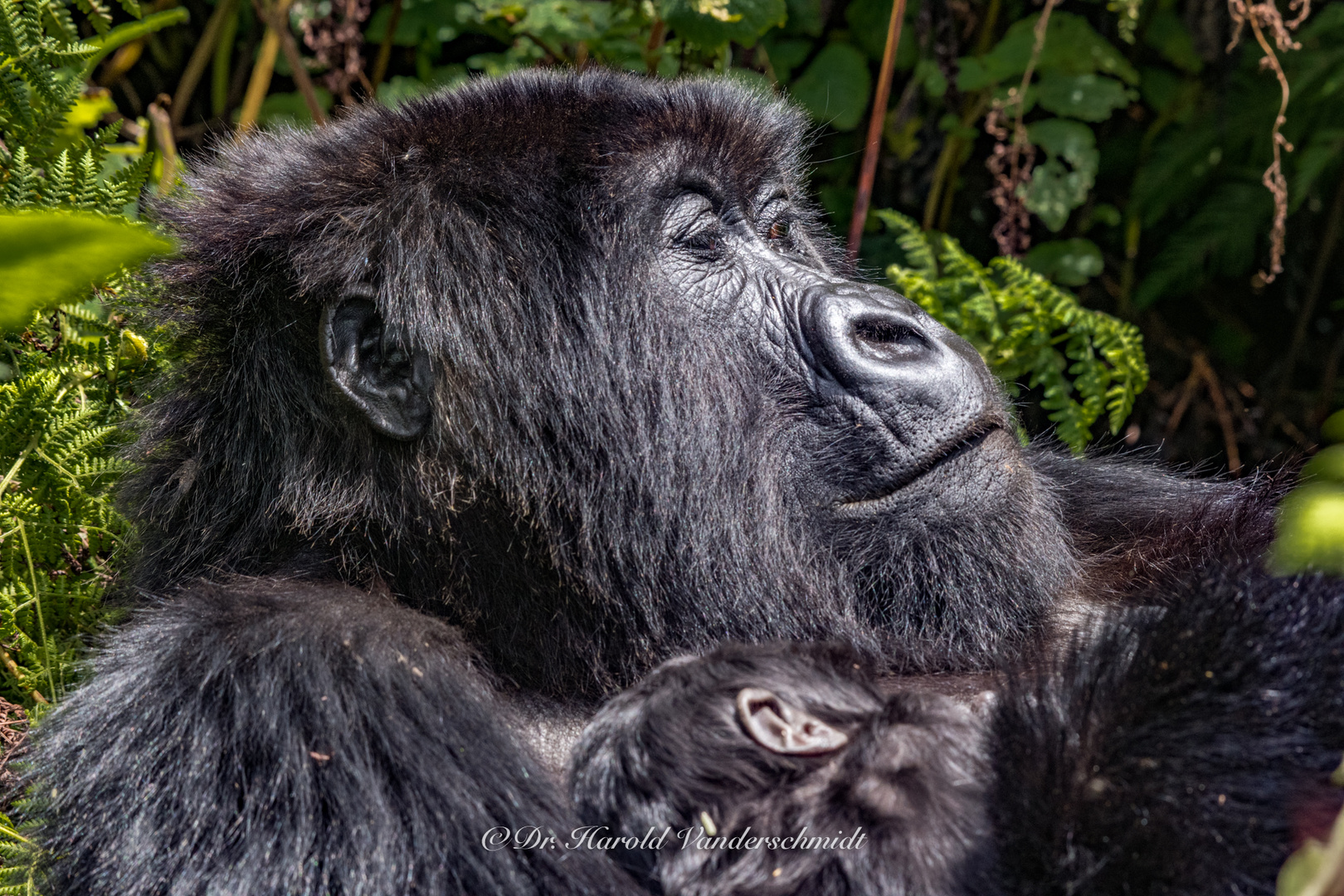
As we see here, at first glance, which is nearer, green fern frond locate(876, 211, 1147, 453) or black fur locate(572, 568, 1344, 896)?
black fur locate(572, 568, 1344, 896)

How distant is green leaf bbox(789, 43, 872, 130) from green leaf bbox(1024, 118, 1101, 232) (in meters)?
0.64

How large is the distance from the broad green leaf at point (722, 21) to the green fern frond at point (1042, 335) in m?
0.81

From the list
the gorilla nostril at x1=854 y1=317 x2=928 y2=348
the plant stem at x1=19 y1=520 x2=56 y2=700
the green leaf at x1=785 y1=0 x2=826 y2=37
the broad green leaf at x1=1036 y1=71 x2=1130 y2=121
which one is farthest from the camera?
the green leaf at x1=785 y1=0 x2=826 y2=37

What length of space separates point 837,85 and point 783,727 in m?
3.20

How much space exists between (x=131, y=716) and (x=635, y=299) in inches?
41.5

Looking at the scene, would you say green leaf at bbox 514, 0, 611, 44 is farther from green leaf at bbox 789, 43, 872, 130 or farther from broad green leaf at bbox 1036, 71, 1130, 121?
broad green leaf at bbox 1036, 71, 1130, 121

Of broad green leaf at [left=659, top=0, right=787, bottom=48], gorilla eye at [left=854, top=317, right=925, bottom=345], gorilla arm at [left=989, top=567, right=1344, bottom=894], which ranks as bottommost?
gorilla arm at [left=989, top=567, right=1344, bottom=894]

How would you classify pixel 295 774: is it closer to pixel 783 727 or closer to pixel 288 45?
pixel 783 727

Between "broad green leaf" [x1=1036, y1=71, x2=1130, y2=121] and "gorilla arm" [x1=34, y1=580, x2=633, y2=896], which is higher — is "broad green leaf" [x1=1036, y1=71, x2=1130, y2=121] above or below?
above

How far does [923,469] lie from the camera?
6.68 ft

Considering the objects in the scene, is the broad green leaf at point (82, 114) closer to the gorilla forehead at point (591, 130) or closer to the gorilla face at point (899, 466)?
the gorilla forehead at point (591, 130)

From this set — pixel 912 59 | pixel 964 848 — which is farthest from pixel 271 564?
pixel 912 59

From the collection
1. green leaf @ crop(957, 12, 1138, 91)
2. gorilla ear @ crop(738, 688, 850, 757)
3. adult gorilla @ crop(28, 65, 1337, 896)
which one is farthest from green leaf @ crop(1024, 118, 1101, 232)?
gorilla ear @ crop(738, 688, 850, 757)

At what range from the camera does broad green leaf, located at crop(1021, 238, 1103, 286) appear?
14.0ft
